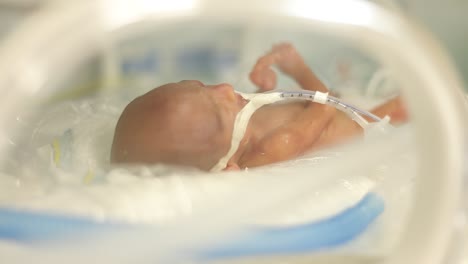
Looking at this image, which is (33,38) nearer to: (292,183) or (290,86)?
(292,183)

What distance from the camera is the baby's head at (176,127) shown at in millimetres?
671

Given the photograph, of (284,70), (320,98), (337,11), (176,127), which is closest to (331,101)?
(320,98)

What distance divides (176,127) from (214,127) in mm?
59

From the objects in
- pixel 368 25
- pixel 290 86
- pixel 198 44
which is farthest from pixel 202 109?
pixel 368 25

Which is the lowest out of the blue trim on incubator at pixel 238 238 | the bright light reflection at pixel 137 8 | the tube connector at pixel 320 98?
the blue trim on incubator at pixel 238 238

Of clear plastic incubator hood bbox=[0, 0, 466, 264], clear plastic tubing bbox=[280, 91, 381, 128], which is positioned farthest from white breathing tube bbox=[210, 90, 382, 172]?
clear plastic incubator hood bbox=[0, 0, 466, 264]

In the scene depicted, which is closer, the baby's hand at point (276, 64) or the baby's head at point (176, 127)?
the baby's head at point (176, 127)

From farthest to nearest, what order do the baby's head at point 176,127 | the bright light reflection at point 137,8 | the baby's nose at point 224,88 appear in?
1. the baby's nose at point 224,88
2. the baby's head at point 176,127
3. the bright light reflection at point 137,8

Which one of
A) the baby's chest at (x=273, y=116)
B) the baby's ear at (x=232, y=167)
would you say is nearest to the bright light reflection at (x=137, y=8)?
the baby's ear at (x=232, y=167)

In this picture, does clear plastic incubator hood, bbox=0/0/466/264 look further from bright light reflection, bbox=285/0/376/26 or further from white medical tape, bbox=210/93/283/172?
white medical tape, bbox=210/93/283/172

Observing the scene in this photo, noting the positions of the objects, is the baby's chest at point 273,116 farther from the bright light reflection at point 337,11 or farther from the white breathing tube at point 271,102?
the bright light reflection at point 337,11

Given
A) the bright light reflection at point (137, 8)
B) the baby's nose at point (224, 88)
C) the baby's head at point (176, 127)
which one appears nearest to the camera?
the bright light reflection at point (137, 8)

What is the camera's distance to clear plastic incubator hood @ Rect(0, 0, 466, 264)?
43 cm

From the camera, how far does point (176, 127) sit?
69 centimetres
